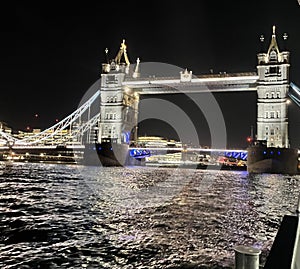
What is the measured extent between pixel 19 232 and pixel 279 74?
199 feet

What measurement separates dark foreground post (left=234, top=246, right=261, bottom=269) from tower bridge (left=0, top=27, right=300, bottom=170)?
56561mm

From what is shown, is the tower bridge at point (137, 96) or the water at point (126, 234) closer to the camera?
the water at point (126, 234)

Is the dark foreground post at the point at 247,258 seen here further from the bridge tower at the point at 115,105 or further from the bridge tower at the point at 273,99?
the bridge tower at the point at 115,105

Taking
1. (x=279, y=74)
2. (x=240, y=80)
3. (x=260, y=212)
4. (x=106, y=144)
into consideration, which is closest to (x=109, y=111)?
(x=106, y=144)

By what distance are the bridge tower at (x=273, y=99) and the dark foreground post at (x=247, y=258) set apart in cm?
5740

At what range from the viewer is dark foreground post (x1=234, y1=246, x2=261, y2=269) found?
8.30 ft

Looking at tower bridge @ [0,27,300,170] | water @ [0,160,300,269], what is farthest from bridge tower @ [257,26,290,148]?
water @ [0,160,300,269]

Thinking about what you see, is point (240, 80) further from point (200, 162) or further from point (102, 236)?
point (102, 236)

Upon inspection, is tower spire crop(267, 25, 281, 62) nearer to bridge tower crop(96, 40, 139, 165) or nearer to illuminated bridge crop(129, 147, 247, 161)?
illuminated bridge crop(129, 147, 247, 161)

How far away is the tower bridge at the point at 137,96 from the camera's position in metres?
58.8

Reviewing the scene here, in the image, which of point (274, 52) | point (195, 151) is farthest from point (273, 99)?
point (195, 151)

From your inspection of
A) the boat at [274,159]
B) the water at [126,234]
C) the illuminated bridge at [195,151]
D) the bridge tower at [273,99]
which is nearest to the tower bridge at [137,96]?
the bridge tower at [273,99]

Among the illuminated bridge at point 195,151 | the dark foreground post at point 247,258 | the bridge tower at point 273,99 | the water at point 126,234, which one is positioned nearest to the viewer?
the dark foreground post at point 247,258

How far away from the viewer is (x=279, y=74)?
2355 inches
